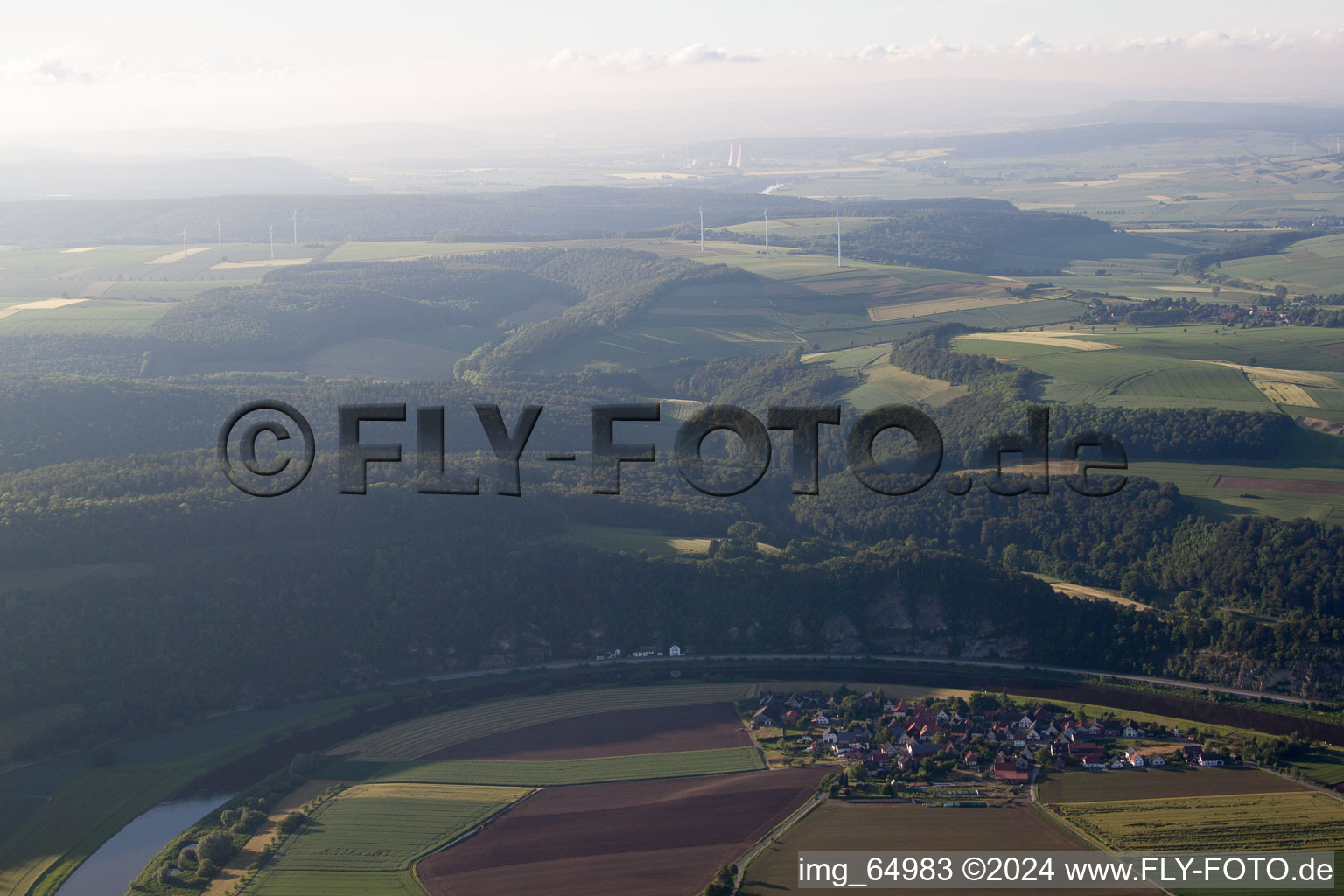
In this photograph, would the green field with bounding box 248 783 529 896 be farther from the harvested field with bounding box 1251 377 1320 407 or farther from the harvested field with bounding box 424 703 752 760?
the harvested field with bounding box 1251 377 1320 407

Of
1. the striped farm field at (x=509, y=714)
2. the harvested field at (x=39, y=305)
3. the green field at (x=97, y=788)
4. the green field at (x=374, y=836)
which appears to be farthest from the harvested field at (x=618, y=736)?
the harvested field at (x=39, y=305)

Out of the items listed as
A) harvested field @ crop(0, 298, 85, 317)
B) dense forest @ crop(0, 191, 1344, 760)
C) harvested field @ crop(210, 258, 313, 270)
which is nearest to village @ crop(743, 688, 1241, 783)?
dense forest @ crop(0, 191, 1344, 760)

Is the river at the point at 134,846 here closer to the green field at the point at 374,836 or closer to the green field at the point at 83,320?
the green field at the point at 374,836

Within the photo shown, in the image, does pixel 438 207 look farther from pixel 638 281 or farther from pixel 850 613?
pixel 850 613

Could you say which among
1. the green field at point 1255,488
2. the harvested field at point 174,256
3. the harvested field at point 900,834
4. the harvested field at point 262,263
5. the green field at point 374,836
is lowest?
the green field at point 374,836

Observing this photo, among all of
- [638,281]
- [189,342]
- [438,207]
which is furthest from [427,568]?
[438,207]

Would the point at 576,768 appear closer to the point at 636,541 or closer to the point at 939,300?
the point at 636,541
